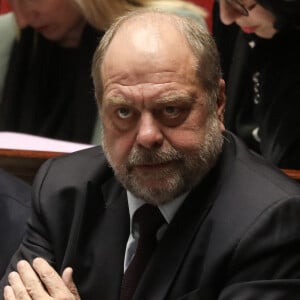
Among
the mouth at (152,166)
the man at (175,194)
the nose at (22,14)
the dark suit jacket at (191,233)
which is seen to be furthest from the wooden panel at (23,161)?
the nose at (22,14)

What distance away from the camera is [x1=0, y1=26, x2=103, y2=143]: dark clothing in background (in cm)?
185

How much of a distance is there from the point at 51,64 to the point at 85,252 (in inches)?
33.9

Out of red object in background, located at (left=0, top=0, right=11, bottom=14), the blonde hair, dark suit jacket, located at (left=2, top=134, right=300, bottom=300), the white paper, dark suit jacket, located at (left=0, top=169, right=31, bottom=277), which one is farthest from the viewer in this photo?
red object in background, located at (left=0, top=0, right=11, bottom=14)

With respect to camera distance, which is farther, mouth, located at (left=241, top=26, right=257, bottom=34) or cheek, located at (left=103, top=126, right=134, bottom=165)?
mouth, located at (left=241, top=26, right=257, bottom=34)

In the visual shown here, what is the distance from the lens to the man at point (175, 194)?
3.37ft

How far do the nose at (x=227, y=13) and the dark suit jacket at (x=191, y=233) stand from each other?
0.68 meters

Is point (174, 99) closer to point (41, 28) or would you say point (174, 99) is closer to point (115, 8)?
point (115, 8)

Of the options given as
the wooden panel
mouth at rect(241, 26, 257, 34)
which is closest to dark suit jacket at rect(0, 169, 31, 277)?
the wooden panel

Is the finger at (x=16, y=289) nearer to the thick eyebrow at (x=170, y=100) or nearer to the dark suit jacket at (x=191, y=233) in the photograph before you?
the dark suit jacket at (x=191, y=233)

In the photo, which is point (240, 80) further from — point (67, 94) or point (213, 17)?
point (67, 94)

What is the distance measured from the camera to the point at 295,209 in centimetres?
104

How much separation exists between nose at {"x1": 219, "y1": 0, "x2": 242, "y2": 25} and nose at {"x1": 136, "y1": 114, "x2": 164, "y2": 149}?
2.54 ft

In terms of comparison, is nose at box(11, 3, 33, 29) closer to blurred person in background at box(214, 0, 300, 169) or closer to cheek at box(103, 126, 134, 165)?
blurred person in background at box(214, 0, 300, 169)

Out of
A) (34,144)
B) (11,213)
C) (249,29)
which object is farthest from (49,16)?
(11,213)
